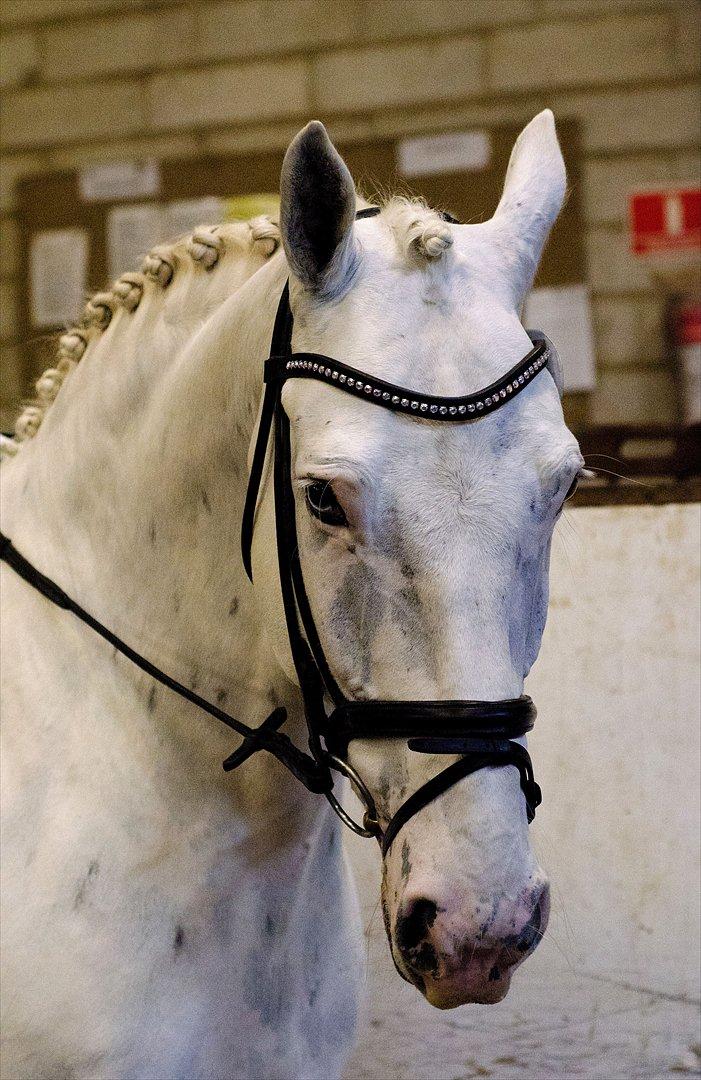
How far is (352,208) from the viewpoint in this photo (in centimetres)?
128

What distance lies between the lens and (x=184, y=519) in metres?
1.48

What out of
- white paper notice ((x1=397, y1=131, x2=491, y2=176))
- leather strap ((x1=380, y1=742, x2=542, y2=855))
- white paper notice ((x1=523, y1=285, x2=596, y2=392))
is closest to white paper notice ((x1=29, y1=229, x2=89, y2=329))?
white paper notice ((x1=397, y1=131, x2=491, y2=176))

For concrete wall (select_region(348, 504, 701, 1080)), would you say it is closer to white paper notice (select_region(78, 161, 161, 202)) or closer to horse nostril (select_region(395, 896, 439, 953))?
horse nostril (select_region(395, 896, 439, 953))

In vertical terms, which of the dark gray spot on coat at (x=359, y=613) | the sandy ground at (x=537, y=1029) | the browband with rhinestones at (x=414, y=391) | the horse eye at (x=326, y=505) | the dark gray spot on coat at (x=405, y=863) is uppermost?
the browband with rhinestones at (x=414, y=391)

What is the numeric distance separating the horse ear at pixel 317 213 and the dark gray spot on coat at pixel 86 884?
68 centimetres


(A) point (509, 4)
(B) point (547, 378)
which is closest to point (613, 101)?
(A) point (509, 4)

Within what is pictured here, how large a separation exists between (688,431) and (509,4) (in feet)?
8.11

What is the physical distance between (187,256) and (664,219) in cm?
356

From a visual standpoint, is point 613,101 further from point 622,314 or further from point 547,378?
point 547,378

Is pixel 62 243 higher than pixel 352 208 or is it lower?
lower

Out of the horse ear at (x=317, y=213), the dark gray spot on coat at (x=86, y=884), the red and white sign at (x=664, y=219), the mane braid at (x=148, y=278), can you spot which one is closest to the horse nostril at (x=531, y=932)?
the dark gray spot on coat at (x=86, y=884)

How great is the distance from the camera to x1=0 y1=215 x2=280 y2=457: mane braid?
1531 millimetres

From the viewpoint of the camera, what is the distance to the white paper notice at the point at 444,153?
4.91m

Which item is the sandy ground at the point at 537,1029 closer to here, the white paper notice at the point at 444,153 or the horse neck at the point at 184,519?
the horse neck at the point at 184,519
